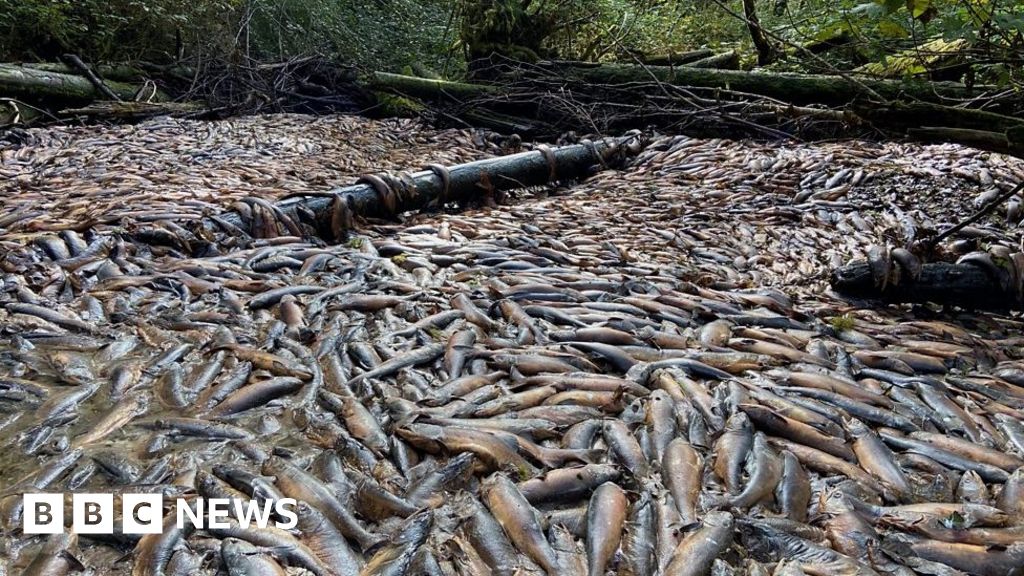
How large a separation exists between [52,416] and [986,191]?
6.61 metres

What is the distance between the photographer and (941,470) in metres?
2.27

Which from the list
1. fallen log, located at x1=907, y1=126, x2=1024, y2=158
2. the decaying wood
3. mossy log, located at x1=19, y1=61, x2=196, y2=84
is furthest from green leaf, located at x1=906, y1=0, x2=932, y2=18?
mossy log, located at x1=19, y1=61, x2=196, y2=84

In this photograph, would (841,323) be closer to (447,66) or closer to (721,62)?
(721,62)

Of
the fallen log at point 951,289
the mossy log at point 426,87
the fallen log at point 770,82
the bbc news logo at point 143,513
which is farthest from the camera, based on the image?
the mossy log at point 426,87

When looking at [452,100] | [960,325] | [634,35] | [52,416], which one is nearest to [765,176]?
[960,325]

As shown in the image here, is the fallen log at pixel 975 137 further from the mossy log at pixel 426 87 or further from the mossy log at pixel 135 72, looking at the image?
the mossy log at pixel 135 72

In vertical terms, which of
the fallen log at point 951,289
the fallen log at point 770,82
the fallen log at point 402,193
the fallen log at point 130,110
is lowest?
the fallen log at point 130,110

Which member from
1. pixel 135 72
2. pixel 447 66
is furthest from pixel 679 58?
pixel 135 72

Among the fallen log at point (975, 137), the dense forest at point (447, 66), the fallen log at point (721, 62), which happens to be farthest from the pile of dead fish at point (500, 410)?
the fallen log at point (721, 62)

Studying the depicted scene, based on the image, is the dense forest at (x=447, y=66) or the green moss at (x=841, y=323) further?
the dense forest at (x=447, y=66)

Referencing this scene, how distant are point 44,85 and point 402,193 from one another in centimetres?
649

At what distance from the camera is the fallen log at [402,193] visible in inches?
184

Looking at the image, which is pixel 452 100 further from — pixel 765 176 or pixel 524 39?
pixel 765 176

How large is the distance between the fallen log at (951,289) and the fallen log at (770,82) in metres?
4.19
